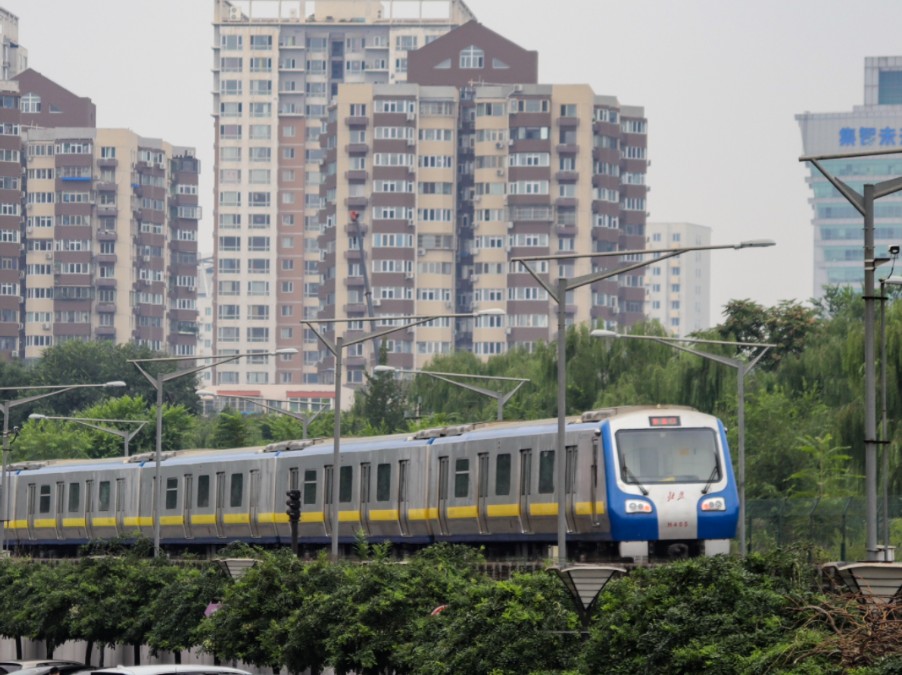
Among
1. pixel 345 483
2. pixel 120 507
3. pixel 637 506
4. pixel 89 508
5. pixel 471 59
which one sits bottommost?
pixel 89 508

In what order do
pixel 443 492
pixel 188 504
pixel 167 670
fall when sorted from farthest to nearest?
pixel 188 504 < pixel 443 492 < pixel 167 670

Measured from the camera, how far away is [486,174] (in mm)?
183875

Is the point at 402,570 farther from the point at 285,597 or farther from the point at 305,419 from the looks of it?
the point at 305,419

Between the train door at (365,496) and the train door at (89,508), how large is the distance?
57.0 feet

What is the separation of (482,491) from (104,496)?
23.1m

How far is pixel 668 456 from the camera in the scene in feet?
122

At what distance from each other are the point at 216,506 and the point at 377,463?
9.61 m

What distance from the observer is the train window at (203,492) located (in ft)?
182

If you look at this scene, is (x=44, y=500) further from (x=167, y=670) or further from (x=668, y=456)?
(x=167, y=670)

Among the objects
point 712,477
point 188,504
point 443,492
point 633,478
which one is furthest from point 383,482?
point 188,504

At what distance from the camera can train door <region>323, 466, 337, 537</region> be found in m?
48.8

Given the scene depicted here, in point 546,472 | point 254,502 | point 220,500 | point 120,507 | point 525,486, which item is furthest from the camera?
point 120,507

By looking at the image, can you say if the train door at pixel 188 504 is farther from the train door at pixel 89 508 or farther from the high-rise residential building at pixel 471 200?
the high-rise residential building at pixel 471 200

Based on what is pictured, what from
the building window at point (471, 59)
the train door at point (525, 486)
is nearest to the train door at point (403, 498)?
the train door at point (525, 486)
